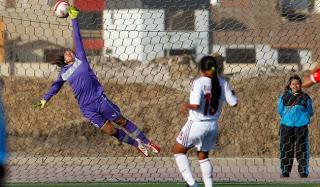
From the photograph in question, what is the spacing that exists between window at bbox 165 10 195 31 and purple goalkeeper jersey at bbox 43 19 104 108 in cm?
869

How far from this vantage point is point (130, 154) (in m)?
21.1

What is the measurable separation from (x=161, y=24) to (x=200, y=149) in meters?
12.3

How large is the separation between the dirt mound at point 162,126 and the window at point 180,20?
1566 mm

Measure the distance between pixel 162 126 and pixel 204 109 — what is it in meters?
10.5

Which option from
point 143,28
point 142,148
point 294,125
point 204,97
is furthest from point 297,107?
point 143,28

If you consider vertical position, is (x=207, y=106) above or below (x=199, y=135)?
above

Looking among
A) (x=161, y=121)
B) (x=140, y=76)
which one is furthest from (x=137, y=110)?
(x=140, y=76)

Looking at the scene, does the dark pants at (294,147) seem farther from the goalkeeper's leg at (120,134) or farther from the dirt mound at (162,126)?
the dirt mound at (162,126)

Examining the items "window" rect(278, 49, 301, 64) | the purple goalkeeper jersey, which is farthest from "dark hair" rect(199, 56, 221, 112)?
"window" rect(278, 49, 301, 64)

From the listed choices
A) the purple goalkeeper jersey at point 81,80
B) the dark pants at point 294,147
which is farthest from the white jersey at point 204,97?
the dark pants at point 294,147

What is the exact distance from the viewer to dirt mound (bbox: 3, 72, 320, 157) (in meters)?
21.7

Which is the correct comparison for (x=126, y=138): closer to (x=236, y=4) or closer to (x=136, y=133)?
(x=136, y=133)

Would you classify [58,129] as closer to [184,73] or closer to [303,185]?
[184,73]

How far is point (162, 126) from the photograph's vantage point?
23.1m
